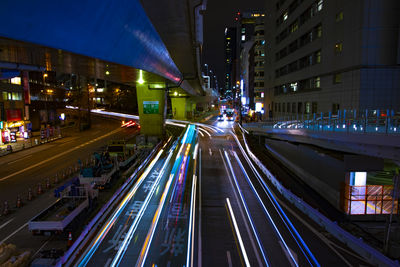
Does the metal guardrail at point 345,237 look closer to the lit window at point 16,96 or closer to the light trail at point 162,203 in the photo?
the light trail at point 162,203

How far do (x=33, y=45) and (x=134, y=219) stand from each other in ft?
26.2

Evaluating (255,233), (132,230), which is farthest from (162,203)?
(255,233)

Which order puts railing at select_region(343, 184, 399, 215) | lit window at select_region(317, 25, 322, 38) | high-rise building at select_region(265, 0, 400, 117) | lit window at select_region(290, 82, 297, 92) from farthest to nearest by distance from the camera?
lit window at select_region(290, 82, 297, 92) < lit window at select_region(317, 25, 322, 38) < high-rise building at select_region(265, 0, 400, 117) < railing at select_region(343, 184, 399, 215)

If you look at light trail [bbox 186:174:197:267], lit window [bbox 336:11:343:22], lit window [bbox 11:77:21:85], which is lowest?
light trail [bbox 186:174:197:267]

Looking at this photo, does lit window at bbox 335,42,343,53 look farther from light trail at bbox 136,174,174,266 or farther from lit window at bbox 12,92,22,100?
lit window at bbox 12,92,22,100

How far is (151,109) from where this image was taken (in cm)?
3659

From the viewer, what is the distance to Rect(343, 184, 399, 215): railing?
14805 mm

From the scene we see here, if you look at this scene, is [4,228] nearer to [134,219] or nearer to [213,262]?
[134,219]

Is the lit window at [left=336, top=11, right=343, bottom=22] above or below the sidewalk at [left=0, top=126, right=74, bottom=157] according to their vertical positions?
above

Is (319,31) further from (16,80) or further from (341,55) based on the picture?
(16,80)

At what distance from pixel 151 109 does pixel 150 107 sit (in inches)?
11.9

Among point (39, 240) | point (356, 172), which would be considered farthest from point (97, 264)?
point (356, 172)

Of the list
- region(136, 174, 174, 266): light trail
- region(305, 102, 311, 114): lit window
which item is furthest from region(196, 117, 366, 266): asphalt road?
region(305, 102, 311, 114): lit window

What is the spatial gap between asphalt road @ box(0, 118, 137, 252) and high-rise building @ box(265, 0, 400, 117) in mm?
25408
